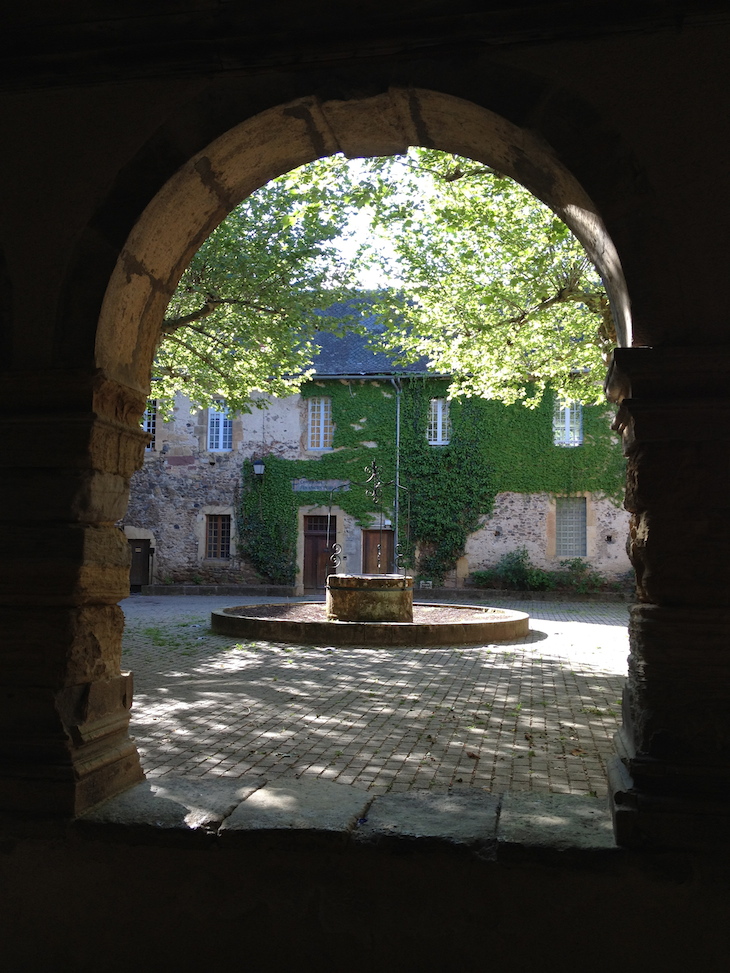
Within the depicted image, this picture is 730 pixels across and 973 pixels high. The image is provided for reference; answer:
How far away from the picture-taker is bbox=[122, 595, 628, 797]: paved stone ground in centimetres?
452

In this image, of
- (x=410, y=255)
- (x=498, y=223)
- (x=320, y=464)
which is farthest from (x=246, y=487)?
(x=498, y=223)

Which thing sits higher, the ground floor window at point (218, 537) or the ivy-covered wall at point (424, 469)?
the ivy-covered wall at point (424, 469)

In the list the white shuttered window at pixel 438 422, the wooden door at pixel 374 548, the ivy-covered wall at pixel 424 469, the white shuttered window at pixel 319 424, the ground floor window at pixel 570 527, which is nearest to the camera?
the ground floor window at pixel 570 527

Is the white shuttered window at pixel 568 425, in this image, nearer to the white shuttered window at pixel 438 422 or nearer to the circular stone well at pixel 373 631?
the white shuttered window at pixel 438 422

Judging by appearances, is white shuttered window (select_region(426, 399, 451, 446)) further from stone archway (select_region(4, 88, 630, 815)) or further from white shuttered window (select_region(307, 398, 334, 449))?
stone archway (select_region(4, 88, 630, 815))

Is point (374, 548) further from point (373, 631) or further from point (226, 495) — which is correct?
point (373, 631)

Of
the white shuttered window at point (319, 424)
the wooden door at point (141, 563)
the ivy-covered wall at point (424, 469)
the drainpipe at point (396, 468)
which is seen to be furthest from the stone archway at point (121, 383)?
the wooden door at point (141, 563)

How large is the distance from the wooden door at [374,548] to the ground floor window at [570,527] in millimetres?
4409

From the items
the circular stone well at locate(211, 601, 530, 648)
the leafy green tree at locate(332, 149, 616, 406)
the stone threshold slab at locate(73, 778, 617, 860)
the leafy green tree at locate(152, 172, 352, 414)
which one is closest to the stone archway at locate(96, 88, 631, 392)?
the stone threshold slab at locate(73, 778, 617, 860)

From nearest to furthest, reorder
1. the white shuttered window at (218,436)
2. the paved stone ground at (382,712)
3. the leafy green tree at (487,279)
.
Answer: the paved stone ground at (382,712) → the leafy green tree at (487,279) → the white shuttered window at (218,436)

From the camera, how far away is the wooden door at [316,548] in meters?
21.5

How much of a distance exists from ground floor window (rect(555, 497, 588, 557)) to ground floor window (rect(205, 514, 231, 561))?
897 centimetres

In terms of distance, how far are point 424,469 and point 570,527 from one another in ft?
13.7

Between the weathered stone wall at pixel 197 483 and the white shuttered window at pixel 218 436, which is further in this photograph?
the white shuttered window at pixel 218 436
